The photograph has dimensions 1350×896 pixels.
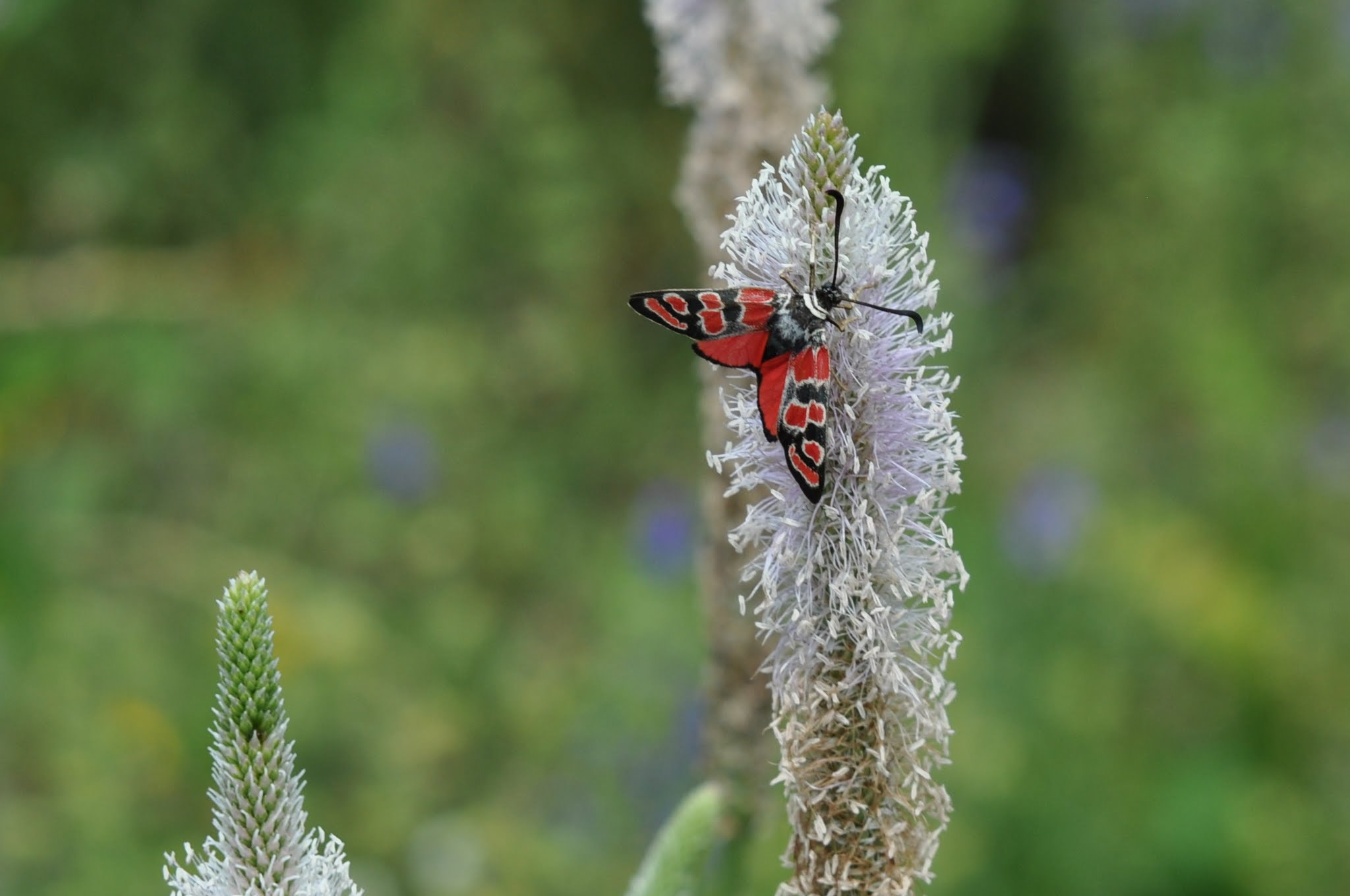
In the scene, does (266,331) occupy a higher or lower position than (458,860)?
higher

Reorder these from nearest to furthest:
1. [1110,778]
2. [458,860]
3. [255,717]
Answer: [255,717] < [458,860] < [1110,778]

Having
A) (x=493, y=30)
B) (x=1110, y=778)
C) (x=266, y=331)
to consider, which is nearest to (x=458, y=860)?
(x=1110, y=778)

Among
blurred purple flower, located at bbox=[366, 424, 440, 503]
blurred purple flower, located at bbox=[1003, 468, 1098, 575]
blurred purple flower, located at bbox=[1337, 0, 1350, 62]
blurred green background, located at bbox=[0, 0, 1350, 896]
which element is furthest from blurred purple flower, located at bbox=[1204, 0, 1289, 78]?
blurred purple flower, located at bbox=[366, 424, 440, 503]

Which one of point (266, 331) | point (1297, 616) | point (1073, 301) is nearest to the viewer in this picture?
point (1297, 616)

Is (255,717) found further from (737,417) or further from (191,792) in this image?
(191,792)

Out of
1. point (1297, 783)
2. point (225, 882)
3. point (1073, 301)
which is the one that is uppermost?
point (1073, 301)

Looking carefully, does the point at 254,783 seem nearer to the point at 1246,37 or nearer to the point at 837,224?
the point at 837,224

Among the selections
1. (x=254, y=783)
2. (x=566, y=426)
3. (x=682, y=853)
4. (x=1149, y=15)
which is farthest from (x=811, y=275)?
(x=1149, y=15)
